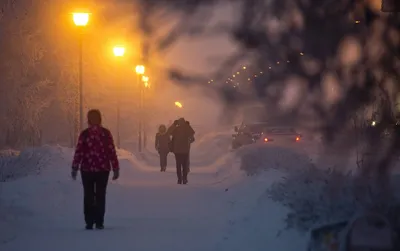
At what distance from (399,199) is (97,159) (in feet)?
17.7

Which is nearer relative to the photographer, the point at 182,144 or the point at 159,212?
the point at 159,212

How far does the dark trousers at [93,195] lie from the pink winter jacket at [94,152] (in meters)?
0.10

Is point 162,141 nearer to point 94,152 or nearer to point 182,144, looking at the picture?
point 182,144

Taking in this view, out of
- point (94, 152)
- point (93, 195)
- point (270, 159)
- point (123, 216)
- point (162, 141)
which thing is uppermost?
point (162, 141)

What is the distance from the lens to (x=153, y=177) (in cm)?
2578

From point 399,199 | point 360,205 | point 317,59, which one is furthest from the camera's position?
point 360,205

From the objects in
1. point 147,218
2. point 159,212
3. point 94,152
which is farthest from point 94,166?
point 159,212

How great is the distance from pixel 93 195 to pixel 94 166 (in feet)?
1.50

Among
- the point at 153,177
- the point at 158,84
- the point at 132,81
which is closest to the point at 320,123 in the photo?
the point at 158,84

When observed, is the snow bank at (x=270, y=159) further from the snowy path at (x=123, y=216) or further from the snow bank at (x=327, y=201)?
the snow bank at (x=327, y=201)

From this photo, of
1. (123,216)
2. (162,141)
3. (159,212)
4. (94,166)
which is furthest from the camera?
(162,141)

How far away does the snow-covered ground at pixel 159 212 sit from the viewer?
10.1 meters

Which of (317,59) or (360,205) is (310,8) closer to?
(317,59)

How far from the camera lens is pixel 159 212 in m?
14.8
